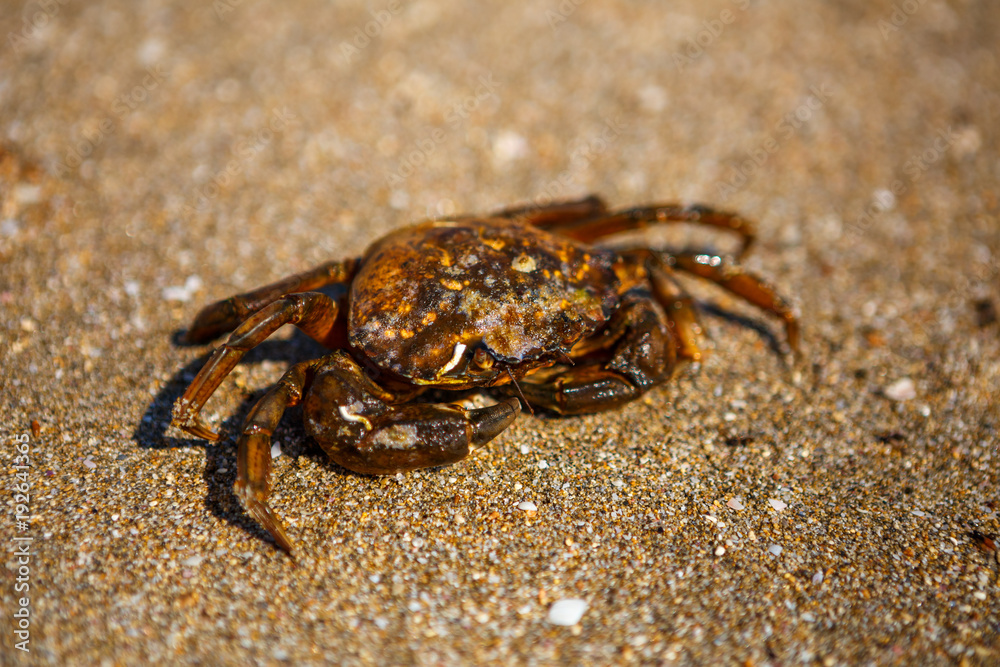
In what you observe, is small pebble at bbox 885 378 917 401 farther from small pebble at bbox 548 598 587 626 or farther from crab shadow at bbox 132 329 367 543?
crab shadow at bbox 132 329 367 543

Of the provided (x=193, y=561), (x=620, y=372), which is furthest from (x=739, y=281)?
(x=193, y=561)

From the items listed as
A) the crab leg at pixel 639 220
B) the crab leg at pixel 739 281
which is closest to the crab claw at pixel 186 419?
the crab leg at pixel 639 220

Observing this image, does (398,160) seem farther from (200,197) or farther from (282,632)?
(282,632)

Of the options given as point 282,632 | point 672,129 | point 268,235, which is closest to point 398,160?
point 268,235

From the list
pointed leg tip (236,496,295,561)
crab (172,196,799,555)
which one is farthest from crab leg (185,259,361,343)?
pointed leg tip (236,496,295,561)

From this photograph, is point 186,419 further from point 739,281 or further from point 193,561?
point 739,281

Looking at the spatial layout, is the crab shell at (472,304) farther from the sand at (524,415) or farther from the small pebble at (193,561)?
the small pebble at (193,561)
